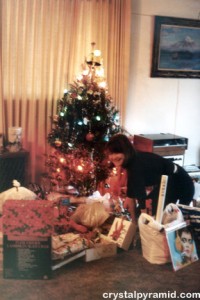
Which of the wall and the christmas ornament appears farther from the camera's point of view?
the wall

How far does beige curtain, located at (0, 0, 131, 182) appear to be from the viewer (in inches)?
153

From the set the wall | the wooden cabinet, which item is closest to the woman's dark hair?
the wooden cabinet

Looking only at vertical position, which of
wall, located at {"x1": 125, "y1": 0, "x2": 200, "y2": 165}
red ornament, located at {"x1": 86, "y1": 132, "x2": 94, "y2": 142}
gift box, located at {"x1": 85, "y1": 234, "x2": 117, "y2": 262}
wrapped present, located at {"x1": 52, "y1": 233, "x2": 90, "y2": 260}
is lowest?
gift box, located at {"x1": 85, "y1": 234, "x2": 117, "y2": 262}

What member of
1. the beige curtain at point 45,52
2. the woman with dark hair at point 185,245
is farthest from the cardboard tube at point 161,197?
the beige curtain at point 45,52

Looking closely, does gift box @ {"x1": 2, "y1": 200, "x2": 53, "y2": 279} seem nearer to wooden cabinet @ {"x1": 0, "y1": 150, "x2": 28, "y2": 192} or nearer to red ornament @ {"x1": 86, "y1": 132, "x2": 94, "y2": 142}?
red ornament @ {"x1": 86, "y1": 132, "x2": 94, "y2": 142}

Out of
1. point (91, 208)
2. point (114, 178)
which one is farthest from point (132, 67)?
point (91, 208)

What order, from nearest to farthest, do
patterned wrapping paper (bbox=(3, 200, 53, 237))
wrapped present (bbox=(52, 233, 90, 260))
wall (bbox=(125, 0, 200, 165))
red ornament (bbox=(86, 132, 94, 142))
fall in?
patterned wrapping paper (bbox=(3, 200, 53, 237)), wrapped present (bbox=(52, 233, 90, 260)), red ornament (bbox=(86, 132, 94, 142)), wall (bbox=(125, 0, 200, 165))

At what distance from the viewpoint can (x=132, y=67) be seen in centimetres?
464

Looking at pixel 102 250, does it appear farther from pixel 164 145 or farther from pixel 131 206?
pixel 164 145

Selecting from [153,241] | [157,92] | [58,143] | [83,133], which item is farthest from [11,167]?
[157,92]

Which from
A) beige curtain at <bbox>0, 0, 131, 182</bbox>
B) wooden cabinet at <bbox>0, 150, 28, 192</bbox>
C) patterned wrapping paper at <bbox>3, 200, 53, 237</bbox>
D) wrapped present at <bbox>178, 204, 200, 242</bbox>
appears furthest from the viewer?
beige curtain at <bbox>0, 0, 131, 182</bbox>

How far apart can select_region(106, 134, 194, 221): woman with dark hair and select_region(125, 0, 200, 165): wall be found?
173 centimetres

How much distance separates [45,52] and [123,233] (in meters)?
2.17

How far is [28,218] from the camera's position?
2424 millimetres
